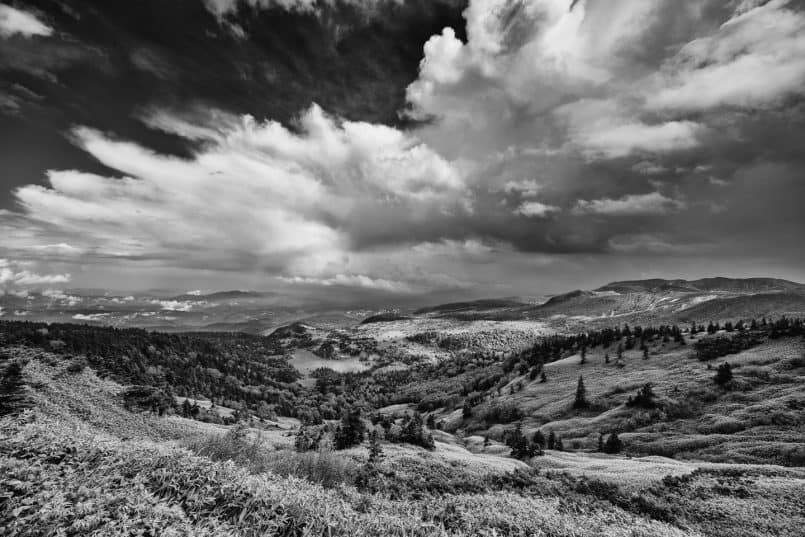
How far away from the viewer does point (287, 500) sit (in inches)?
417

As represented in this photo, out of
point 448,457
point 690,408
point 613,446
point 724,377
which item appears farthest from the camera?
point 724,377

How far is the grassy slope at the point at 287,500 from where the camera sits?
27.0 feet

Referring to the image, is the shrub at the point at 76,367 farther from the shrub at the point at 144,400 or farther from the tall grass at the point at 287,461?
the tall grass at the point at 287,461

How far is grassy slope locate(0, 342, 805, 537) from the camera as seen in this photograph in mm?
8227

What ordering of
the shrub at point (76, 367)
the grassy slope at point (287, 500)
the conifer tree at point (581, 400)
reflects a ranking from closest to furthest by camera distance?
the grassy slope at point (287, 500) < the shrub at point (76, 367) < the conifer tree at point (581, 400)

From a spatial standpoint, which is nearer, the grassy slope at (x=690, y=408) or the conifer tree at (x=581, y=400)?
the grassy slope at (x=690, y=408)

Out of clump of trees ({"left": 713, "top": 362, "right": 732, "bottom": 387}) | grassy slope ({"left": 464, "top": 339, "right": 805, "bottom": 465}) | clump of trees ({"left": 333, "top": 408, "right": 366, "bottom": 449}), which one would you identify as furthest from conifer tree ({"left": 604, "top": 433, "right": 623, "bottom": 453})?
clump of trees ({"left": 333, "top": 408, "right": 366, "bottom": 449})

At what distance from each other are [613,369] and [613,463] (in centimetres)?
11862

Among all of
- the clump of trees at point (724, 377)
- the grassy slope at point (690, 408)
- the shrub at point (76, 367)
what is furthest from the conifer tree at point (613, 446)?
the shrub at point (76, 367)

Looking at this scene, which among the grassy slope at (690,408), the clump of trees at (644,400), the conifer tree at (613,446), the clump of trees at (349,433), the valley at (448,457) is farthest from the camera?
the clump of trees at (644,400)

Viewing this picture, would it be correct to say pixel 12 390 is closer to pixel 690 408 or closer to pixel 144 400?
pixel 144 400

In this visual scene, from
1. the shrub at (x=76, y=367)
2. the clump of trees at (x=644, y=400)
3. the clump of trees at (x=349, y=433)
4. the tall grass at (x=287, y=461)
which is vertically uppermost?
the tall grass at (x=287, y=461)

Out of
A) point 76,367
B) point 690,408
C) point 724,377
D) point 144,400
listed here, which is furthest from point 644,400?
point 76,367

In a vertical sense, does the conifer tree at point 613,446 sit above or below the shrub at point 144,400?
below
